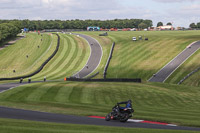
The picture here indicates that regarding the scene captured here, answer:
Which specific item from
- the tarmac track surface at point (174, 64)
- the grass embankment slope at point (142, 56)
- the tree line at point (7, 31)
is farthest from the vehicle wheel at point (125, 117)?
the tree line at point (7, 31)

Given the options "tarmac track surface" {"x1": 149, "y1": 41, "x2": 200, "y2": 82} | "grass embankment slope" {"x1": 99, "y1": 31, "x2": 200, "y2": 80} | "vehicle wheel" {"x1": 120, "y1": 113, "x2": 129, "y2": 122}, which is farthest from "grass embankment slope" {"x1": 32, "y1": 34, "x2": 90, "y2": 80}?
"vehicle wheel" {"x1": 120, "y1": 113, "x2": 129, "y2": 122}

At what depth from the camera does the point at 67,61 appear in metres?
114

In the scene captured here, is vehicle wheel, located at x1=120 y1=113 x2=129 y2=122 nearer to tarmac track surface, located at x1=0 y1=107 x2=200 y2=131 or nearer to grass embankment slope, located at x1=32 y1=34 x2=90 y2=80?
tarmac track surface, located at x1=0 y1=107 x2=200 y2=131

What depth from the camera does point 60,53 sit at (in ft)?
404

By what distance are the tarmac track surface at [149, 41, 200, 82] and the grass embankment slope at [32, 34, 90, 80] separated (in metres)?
25.2

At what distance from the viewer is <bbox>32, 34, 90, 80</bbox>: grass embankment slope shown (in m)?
Result: 99.4

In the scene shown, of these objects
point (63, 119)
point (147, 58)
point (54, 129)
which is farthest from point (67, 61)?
point (54, 129)

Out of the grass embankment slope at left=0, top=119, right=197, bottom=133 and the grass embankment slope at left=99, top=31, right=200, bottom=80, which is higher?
the grass embankment slope at left=0, top=119, right=197, bottom=133

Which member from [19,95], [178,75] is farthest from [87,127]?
[178,75]

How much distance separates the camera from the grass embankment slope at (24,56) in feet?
365

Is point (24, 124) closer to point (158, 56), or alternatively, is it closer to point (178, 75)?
point (178, 75)

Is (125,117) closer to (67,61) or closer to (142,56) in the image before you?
(142,56)

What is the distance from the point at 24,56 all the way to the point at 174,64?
5999 centimetres

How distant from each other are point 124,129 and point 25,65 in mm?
96848
